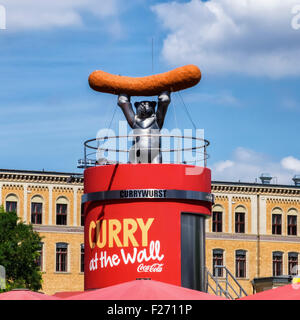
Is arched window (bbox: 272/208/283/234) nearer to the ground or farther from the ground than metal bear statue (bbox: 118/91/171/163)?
nearer to the ground

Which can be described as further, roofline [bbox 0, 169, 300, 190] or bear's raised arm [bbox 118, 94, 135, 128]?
roofline [bbox 0, 169, 300, 190]

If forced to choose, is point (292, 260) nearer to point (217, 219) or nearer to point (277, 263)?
point (277, 263)

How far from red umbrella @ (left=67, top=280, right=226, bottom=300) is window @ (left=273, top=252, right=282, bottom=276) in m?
62.7

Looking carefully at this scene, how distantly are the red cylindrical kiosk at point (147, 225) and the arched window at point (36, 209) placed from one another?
1891 inches

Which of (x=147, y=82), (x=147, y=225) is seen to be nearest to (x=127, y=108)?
(x=147, y=82)

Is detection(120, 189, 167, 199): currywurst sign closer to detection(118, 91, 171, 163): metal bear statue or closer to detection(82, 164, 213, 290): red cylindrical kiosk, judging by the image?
detection(82, 164, 213, 290): red cylindrical kiosk

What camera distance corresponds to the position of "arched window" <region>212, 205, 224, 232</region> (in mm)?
84125

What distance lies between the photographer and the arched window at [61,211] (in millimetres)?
79250

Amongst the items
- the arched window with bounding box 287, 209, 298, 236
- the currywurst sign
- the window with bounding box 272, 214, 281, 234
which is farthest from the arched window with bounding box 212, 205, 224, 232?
the currywurst sign

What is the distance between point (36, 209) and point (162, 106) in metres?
48.3

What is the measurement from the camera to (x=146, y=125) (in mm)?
31297

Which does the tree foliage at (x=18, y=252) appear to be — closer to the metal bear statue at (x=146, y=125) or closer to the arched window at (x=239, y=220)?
the arched window at (x=239, y=220)

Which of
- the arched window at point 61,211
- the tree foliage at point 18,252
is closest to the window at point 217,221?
the arched window at point 61,211

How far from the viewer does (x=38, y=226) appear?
77.9 meters
